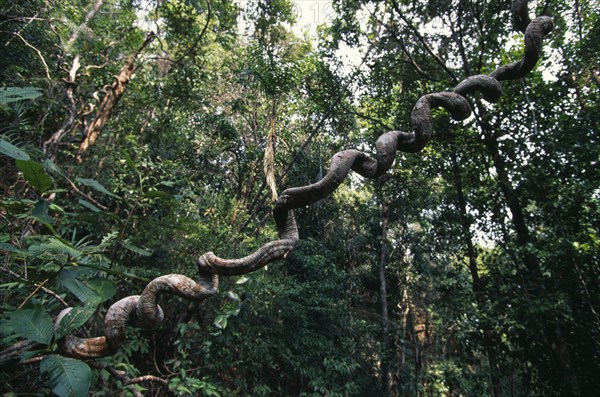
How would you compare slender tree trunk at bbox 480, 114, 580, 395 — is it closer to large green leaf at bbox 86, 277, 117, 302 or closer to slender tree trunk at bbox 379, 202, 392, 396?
slender tree trunk at bbox 379, 202, 392, 396

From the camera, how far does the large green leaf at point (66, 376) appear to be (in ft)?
2.20

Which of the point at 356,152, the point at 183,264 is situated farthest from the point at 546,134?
the point at 183,264

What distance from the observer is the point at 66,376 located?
683mm

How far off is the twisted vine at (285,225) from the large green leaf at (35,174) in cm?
41

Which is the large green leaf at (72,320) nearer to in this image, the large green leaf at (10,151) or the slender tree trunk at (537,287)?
the large green leaf at (10,151)

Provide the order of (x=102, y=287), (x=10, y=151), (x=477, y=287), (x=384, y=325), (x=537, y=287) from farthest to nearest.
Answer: (x=384, y=325) → (x=477, y=287) → (x=537, y=287) → (x=102, y=287) → (x=10, y=151)

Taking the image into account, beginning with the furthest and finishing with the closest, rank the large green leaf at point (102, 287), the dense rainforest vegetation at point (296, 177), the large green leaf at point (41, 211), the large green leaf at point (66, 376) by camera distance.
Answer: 1. the dense rainforest vegetation at point (296, 177)
2. the large green leaf at point (41, 211)
3. the large green leaf at point (102, 287)
4. the large green leaf at point (66, 376)

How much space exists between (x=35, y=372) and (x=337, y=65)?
18.2 ft

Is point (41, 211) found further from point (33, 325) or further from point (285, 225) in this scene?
point (285, 225)

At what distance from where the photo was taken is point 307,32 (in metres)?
6.68

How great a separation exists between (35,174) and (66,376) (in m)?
0.58

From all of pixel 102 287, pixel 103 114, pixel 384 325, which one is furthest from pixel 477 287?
pixel 103 114

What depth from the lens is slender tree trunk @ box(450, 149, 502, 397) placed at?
148 inches

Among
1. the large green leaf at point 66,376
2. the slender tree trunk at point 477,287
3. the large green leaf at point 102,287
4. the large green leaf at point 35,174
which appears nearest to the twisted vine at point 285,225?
the large green leaf at point 66,376
